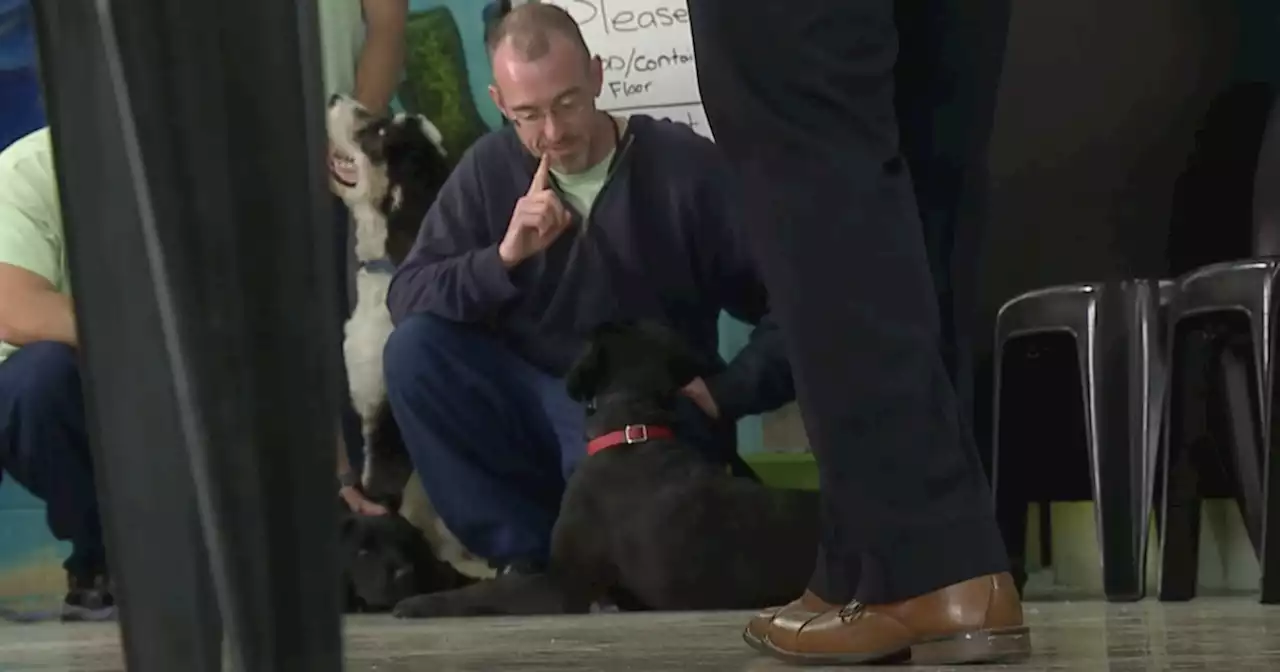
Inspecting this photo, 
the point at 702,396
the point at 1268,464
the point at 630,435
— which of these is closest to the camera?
the point at 1268,464

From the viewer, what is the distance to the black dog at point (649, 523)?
2088mm

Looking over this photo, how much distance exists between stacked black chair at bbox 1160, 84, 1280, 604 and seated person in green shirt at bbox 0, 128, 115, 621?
71.2 inches

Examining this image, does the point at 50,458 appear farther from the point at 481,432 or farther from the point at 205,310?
the point at 205,310

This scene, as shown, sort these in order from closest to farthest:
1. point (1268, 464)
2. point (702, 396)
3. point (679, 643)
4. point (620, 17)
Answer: point (679, 643) < point (1268, 464) < point (702, 396) < point (620, 17)

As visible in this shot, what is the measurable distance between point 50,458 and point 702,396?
119 centimetres

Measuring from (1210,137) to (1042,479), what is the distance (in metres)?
0.69

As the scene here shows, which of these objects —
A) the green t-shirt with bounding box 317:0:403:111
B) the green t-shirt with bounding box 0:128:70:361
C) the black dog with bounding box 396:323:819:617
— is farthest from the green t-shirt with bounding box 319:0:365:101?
the black dog with bounding box 396:323:819:617

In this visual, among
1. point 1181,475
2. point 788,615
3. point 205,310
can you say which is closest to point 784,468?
point 1181,475

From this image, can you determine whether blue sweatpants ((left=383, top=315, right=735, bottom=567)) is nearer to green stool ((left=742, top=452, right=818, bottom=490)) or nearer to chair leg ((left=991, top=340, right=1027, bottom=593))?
green stool ((left=742, top=452, right=818, bottom=490))

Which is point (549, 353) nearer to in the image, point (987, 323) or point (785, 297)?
point (987, 323)

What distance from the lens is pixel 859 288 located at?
0.86m

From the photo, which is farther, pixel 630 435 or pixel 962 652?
pixel 630 435

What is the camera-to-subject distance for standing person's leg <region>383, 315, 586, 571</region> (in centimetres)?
231

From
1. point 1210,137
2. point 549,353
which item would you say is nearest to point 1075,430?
point 1210,137
